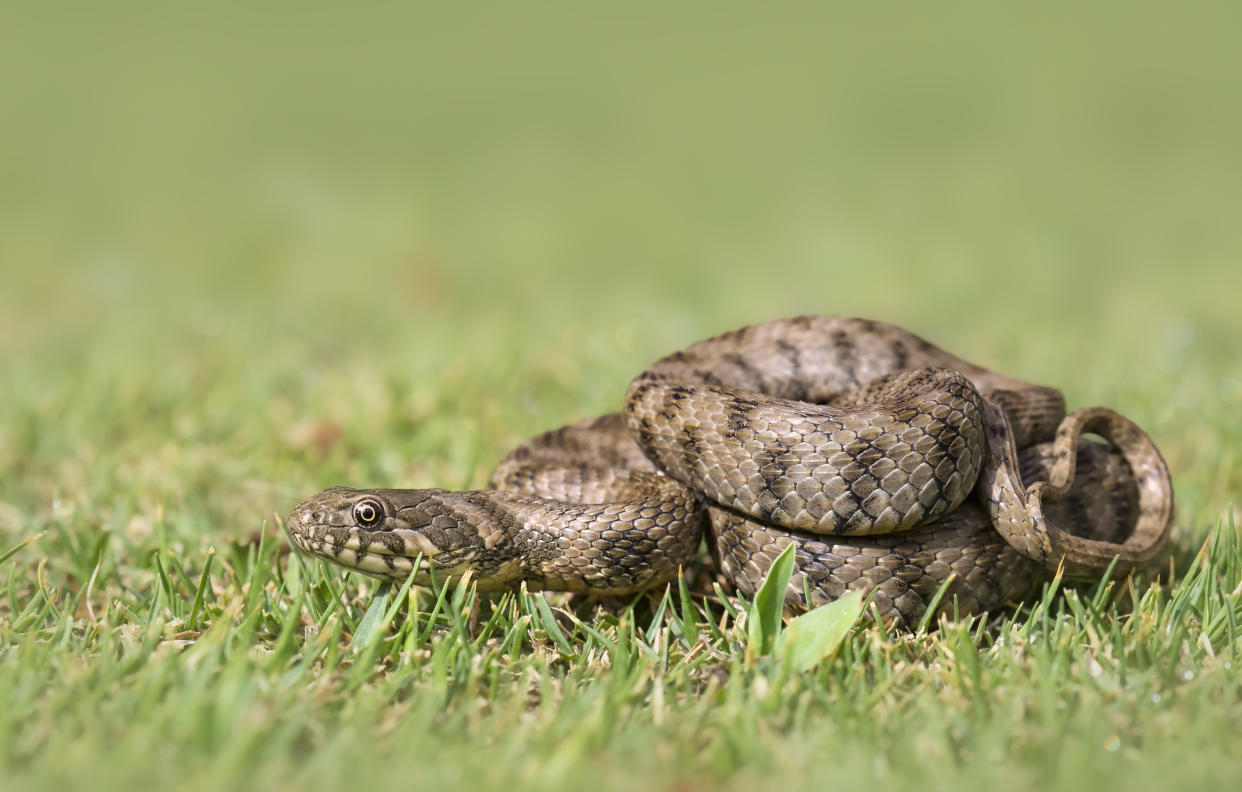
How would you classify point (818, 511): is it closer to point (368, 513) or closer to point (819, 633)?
point (819, 633)

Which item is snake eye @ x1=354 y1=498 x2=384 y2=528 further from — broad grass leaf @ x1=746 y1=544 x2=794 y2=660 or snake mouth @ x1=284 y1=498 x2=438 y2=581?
broad grass leaf @ x1=746 y1=544 x2=794 y2=660

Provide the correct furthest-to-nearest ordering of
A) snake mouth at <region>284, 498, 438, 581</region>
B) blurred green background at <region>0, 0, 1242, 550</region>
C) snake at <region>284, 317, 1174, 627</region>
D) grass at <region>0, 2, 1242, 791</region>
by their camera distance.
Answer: blurred green background at <region>0, 0, 1242, 550</region>, snake mouth at <region>284, 498, 438, 581</region>, snake at <region>284, 317, 1174, 627</region>, grass at <region>0, 2, 1242, 791</region>

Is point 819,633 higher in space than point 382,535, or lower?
lower

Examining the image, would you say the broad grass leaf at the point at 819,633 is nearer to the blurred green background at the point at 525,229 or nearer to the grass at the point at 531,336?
the grass at the point at 531,336

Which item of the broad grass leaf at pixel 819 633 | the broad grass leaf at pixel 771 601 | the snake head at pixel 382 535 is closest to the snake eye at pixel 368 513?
the snake head at pixel 382 535

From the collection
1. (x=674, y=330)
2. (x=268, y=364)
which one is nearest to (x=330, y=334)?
(x=268, y=364)

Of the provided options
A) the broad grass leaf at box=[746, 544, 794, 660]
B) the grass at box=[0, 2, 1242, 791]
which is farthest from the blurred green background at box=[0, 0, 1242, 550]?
the broad grass leaf at box=[746, 544, 794, 660]

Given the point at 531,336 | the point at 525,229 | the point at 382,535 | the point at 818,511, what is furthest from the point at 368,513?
the point at 525,229
